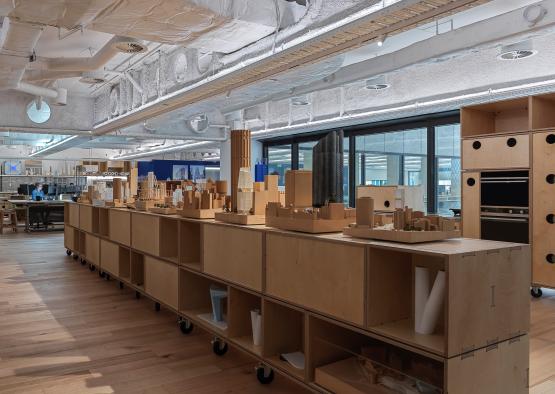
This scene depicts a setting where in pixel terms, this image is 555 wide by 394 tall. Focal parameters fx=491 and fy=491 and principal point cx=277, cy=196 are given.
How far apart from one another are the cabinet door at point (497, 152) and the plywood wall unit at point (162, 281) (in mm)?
3671

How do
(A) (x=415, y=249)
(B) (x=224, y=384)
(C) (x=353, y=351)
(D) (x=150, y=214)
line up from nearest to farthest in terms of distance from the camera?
1. (A) (x=415, y=249)
2. (C) (x=353, y=351)
3. (B) (x=224, y=384)
4. (D) (x=150, y=214)

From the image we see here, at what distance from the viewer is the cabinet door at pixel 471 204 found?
18.8 feet

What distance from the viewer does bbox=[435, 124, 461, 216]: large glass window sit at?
767cm

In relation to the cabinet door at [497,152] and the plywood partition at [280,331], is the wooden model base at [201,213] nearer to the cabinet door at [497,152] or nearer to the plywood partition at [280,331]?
the plywood partition at [280,331]

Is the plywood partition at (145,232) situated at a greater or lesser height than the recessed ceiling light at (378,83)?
lesser

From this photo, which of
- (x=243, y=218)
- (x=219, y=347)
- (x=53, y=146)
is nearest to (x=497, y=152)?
(x=243, y=218)

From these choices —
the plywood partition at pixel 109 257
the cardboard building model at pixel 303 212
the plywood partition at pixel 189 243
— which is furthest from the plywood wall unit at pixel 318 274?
the plywood partition at pixel 109 257

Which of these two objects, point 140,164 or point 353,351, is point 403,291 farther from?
point 140,164

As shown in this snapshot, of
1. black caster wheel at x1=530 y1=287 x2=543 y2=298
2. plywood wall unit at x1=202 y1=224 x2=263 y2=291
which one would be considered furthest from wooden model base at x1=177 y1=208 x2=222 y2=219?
black caster wheel at x1=530 y1=287 x2=543 y2=298

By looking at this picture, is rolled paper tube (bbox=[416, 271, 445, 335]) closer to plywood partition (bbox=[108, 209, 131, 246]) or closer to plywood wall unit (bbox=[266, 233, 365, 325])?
plywood wall unit (bbox=[266, 233, 365, 325])

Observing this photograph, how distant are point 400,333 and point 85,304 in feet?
12.7

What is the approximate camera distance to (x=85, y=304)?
509 centimetres

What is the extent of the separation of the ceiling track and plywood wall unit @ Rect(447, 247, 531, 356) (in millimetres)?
1483

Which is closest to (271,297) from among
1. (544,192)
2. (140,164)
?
(544,192)
